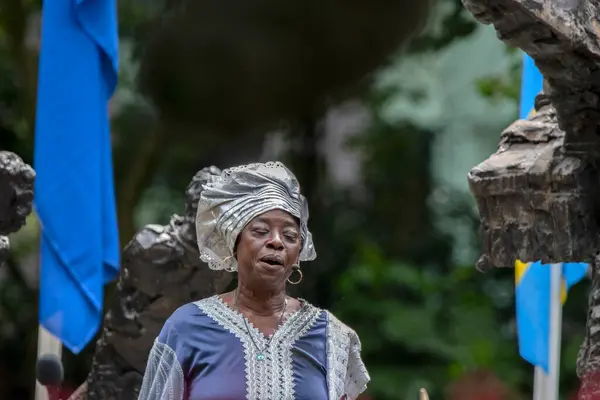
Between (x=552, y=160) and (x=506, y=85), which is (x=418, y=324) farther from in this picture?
(x=552, y=160)

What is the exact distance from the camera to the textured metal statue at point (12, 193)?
17.6 ft

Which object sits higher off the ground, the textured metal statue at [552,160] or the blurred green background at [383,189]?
the blurred green background at [383,189]

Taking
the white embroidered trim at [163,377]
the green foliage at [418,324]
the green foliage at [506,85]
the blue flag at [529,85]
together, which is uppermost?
the green foliage at [506,85]

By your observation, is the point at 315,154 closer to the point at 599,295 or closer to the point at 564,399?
the point at 564,399

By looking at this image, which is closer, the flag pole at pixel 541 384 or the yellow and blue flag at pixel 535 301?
the flag pole at pixel 541 384

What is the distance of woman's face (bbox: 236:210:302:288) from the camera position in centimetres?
403

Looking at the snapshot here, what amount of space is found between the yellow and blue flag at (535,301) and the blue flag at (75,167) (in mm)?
1923

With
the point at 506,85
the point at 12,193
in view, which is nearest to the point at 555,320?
the point at 12,193

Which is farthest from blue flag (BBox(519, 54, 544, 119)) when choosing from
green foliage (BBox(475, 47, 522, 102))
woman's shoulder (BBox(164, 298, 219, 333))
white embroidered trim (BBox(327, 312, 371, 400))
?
woman's shoulder (BBox(164, 298, 219, 333))

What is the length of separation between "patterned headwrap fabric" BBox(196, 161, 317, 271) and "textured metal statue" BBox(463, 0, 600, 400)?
2.26 feet

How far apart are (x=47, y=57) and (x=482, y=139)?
14.9ft

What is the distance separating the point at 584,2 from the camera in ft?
14.5

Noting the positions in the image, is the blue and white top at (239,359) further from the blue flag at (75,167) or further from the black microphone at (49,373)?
the blue flag at (75,167)

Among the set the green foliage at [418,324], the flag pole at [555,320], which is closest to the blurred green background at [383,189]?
the green foliage at [418,324]
